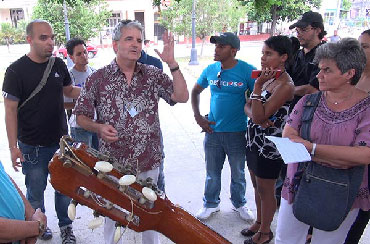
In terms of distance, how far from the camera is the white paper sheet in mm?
1696

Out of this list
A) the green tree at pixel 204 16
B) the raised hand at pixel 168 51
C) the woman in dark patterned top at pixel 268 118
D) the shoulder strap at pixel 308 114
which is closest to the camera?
the shoulder strap at pixel 308 114

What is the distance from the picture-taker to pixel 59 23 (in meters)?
14.8

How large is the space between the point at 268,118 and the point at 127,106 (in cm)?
108

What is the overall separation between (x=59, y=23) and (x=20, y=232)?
15.1 metres

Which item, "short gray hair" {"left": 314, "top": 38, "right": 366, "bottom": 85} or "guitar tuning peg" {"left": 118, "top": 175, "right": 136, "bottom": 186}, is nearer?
"guitar tuning peg" {"left": 118, "top": 175, "right": 136, "bottom": 186}

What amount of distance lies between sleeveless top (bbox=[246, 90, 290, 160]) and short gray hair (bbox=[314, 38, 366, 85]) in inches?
28.2

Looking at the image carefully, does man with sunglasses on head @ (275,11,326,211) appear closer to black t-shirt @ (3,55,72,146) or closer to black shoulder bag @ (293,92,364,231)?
black shoulder bag @ (293,92,364,231)

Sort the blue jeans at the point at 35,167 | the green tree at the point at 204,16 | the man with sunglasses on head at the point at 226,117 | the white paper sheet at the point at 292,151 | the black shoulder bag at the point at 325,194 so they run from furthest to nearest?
the green tree at the point at 204,16 < the man with sunglasses on head at the point at 226,117 < the blue jeans at the point at 35,167 < the black shoulder bag at the point at 325,194 < the white paper sheet at the point at 292,151

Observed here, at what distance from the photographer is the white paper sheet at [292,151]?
1696 mm

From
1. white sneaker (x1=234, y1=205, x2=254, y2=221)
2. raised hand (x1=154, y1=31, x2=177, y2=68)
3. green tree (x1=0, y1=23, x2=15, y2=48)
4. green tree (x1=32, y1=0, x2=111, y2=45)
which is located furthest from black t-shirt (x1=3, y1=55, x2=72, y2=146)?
green tree (x1=0, y1=23, x2=15, y2=48)

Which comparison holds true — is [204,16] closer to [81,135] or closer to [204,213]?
[81,135]

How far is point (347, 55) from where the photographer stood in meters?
1.86

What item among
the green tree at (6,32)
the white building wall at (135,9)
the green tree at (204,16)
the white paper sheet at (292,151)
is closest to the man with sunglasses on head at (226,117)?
the white paper sheet at (292,151)

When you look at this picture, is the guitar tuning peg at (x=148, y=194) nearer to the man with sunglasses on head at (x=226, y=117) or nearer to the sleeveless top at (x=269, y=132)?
the sleeveless top at (x=269, y=132)
